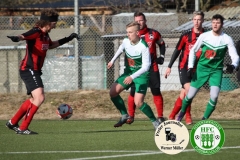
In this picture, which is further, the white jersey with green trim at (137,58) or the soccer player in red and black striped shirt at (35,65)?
the white jersey with green trim at (137,58)

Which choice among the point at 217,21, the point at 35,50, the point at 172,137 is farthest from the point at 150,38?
the point at 172,137

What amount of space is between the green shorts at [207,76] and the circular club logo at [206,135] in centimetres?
387

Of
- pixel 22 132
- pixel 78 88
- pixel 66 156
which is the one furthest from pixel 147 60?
pixel 78 88

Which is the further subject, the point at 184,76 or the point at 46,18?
the point at 184,76

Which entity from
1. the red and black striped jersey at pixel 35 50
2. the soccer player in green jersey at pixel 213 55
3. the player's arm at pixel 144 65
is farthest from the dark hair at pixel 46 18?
the soccer player in green jersey at pixel 213 55

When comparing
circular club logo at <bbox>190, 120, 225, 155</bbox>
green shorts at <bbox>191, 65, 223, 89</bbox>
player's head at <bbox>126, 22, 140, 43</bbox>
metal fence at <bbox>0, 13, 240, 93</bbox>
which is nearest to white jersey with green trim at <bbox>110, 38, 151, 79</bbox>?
player's head at <bbox>126, 22, 140, 43</bbox>

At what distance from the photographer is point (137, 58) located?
12.7 meters

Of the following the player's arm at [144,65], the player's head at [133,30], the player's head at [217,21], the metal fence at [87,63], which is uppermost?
the player's head at [217,21]

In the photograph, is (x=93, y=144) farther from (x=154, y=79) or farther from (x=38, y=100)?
(x=154, y=79)

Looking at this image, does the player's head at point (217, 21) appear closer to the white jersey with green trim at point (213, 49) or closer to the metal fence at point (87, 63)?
the white jersey with green trim at point (213, 49)

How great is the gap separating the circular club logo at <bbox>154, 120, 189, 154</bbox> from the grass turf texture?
0.20m

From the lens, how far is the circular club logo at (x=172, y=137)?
28.2 ft

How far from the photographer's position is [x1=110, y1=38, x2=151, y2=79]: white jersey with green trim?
12344 millimetres

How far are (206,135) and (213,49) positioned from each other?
4045 mm
